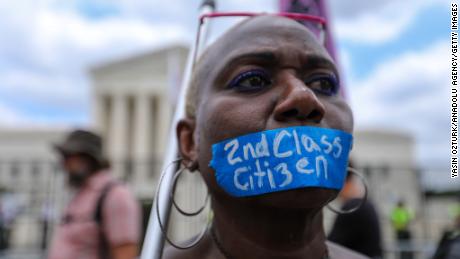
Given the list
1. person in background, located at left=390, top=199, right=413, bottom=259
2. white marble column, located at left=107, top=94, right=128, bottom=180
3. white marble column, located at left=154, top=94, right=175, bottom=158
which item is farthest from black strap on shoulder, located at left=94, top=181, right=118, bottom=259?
white marble column, located at left=107, top=94, right=128, bottom=180

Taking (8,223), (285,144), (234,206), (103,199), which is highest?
(285,144)

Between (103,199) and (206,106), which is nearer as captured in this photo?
(206,106)

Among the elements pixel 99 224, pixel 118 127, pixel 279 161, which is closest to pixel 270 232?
pixel 279 161

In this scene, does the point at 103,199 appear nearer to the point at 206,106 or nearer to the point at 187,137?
the point at 187,137

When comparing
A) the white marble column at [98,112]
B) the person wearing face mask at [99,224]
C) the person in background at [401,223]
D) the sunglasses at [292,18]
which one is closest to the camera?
the sunglasses at [292,18]

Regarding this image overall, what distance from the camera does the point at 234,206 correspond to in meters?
1.10

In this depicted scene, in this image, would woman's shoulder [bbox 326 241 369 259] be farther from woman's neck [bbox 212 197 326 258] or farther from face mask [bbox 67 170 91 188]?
face mask [bbox 67 170 91 188]

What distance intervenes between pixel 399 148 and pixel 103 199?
113 feet

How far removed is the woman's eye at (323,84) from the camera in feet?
3.78

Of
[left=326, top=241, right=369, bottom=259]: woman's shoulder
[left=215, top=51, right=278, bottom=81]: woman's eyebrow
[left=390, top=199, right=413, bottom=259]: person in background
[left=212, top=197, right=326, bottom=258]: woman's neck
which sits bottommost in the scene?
[left=390, top=199, right=413, bottom=259]: person in background

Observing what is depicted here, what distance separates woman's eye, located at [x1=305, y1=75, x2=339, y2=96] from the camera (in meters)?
1.15

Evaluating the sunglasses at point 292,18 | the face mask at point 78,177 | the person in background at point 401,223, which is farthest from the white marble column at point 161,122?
the sunglasses at point 292,18

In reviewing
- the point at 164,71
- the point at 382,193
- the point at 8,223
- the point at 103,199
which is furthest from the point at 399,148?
the point at 103,199

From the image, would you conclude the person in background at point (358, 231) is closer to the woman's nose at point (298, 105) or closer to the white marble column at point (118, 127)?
the woman's nose at point (298, 105)
